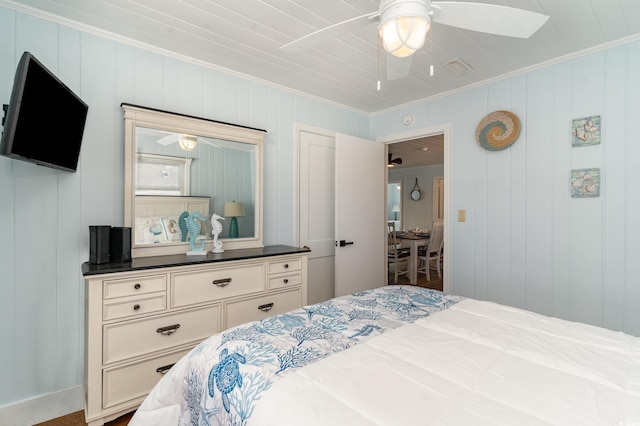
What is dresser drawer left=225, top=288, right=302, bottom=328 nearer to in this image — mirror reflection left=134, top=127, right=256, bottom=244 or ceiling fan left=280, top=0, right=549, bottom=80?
mirror reflection left=134, top=127, right=256, bottom=244

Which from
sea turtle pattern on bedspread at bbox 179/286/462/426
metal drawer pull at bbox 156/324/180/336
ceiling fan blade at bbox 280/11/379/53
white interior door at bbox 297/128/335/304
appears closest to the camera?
sea turtle pattern on bedspread at bbox 179/286/462/426

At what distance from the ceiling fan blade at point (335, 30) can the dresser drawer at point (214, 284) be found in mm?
1501

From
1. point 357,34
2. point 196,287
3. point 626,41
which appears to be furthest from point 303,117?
Result: point 626,41

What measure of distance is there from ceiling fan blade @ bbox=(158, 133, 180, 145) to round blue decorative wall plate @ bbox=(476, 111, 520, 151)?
2.66m

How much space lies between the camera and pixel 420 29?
4.27 ft

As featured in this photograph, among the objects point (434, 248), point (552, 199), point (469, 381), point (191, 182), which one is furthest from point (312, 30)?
point (434, 248)

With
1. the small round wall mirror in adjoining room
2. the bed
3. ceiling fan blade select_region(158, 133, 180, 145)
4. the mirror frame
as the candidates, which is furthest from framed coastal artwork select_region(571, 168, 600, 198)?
the small round wall mirror in adjoining room

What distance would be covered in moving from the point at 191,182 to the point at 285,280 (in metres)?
1.09

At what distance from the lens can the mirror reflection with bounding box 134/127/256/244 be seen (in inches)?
90.7

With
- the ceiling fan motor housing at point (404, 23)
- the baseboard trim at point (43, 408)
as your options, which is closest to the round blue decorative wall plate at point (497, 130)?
the ceiling fan motor housing at point (404, 23)

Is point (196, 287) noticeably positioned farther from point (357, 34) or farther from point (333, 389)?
point (357, 34)

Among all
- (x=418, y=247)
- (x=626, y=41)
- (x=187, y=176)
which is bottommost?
(x=418, y=247)

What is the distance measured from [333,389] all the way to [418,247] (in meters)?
5.14

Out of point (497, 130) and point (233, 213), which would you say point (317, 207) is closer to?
point (233, 213)
